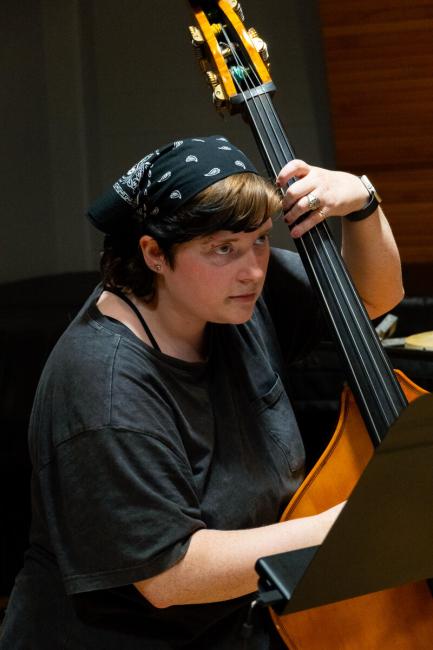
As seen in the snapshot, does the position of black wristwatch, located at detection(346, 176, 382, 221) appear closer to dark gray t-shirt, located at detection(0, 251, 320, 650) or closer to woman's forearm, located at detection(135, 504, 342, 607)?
dark gray t-shirt, located at detection(0, 251, 320, 650)

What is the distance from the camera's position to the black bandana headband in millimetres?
1132

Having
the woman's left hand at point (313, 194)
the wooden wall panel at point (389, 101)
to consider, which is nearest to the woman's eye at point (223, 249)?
the woman's left hand at point (313, 194)

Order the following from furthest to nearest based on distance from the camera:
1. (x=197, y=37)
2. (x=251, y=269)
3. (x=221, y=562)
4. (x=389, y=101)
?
1. (x=389, y=101)
2. (x=197, y=37)
3. (x=251, y=269)
4. (x=221, y=562)

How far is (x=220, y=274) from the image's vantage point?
116cm

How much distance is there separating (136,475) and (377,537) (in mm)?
337

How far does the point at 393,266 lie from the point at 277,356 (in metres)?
0.21

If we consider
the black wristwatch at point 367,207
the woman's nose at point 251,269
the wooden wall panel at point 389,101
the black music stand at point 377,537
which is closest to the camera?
the black music stand at point 377,537

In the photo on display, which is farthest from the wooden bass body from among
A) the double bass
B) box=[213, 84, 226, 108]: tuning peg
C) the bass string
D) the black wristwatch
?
box=[213, 84, 226, 108]: tuning peg

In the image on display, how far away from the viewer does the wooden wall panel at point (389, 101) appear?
2.52 metres

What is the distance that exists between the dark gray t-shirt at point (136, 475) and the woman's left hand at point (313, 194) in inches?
7.4

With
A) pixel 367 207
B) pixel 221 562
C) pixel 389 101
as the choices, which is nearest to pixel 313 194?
pixel 367 207

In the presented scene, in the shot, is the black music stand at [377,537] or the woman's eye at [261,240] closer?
the black music stand at [377,537]

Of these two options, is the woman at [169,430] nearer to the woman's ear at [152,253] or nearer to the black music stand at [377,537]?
the woman's ear at [152,253]

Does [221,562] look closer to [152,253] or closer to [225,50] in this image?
[152,253]
